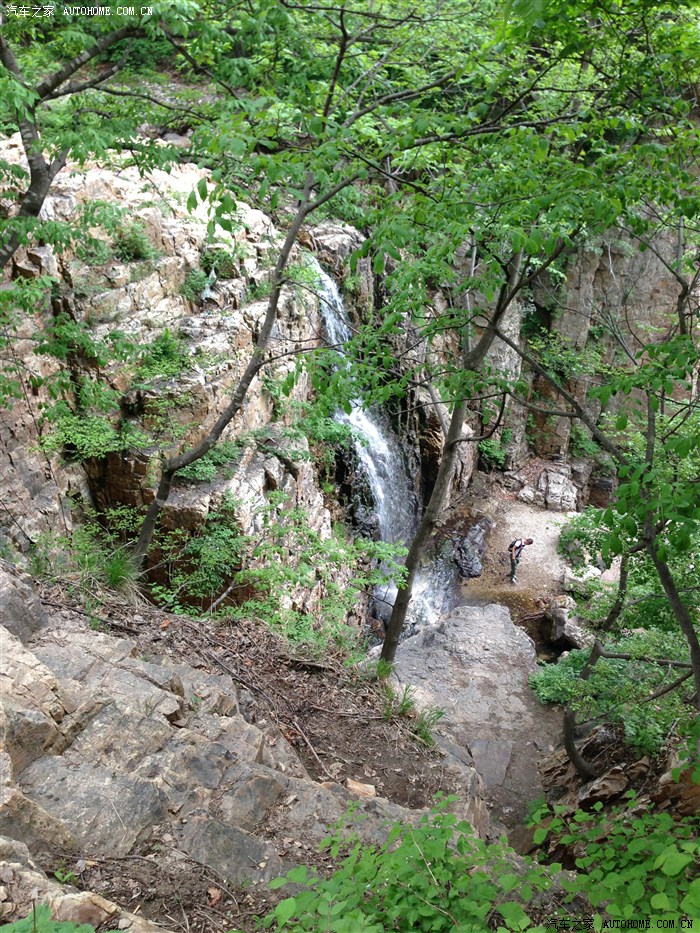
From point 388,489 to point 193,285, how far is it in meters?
5.94

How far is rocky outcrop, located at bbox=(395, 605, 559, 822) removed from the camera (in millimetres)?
8078

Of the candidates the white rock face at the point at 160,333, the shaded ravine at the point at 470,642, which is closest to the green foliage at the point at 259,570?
the white rock face at the point at 160,333

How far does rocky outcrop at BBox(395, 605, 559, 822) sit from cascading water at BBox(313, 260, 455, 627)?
2.95 feet

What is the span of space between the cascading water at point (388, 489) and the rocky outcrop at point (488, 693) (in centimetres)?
90

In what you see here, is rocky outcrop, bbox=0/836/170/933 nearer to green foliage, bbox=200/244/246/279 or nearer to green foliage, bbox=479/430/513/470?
green foliage, bbox=200/244/246/279

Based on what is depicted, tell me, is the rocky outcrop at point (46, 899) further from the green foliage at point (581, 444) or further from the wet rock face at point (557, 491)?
the green foliage at point (581, 444)

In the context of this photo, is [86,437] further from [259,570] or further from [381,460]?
A: [381,460]

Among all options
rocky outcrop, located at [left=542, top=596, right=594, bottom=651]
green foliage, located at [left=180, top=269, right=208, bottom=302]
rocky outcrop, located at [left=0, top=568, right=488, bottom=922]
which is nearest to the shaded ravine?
rocky outcrop, located at [left=542, top=596, right=594, bottom=651]

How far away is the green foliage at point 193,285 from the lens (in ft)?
29.2

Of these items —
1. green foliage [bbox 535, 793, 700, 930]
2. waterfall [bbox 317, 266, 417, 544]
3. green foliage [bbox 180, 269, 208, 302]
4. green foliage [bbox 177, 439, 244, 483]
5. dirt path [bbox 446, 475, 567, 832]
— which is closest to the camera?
green foliage [bbox 535, 793, 700, 930]

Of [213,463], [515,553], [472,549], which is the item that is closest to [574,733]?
[213,463]

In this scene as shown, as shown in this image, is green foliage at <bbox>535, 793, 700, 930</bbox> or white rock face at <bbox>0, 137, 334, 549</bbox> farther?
white rock face at <bbox>0, 137, 334, 549</bbox>

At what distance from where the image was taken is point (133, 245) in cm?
846

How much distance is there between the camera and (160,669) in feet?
14.2
